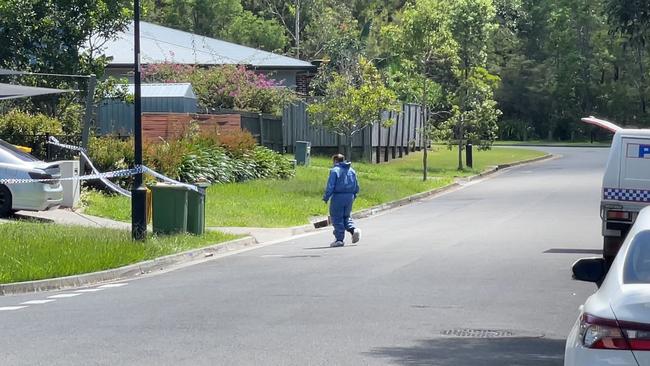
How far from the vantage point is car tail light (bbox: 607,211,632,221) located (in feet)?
53.5

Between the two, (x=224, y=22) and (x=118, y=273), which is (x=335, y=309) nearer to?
(x=118, y=273)

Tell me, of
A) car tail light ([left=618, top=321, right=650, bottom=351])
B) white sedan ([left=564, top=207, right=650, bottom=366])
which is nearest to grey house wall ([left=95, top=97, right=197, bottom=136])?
white sedan ([left=564, top=207, right=650, bottom=366])

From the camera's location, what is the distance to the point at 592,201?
3164cm

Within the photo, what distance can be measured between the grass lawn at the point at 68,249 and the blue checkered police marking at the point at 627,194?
7.16m

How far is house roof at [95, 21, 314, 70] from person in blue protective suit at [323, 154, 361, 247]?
90.2 feet

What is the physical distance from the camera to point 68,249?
17.8 metres

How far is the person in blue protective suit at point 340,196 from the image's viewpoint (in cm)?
2147

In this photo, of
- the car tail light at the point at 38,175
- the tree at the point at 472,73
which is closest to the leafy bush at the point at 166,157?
the car tail light at the point at 38,175

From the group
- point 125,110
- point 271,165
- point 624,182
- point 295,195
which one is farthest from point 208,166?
point 624,182

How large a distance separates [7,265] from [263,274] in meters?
3.60

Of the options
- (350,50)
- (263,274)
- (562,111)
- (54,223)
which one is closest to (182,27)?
(350,50)

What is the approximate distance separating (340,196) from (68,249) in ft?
18.9

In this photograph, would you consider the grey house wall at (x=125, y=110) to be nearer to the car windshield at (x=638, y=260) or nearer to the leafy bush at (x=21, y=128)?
the leafy bush at (x=21, y=128)

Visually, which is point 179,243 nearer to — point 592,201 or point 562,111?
point 592,201
